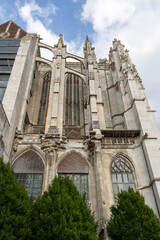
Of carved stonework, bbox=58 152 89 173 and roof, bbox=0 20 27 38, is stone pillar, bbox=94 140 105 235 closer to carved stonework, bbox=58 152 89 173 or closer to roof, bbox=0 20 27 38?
carved stonework, bbox=58 152 89 173

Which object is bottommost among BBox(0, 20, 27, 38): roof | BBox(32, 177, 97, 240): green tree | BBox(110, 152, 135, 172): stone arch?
BBox(32, 177, 97, 240): green tree

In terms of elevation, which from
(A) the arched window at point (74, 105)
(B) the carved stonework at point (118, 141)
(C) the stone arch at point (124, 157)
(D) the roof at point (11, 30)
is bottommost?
(C) the stone arch at point (124, 157)

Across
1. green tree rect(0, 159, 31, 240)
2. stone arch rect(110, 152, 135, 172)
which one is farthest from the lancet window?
green tree rect(0, 159, 31, 240)

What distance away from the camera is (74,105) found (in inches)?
797

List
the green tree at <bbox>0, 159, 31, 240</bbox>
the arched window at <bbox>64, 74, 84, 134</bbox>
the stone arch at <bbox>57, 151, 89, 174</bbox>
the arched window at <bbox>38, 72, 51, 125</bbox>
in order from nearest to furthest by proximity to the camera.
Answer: the green tree at <bbox>0, 159, 31, 240</bbox>
the stone arch at <bbox>57, 151, 89, 174</bbox>
the arched window at <bbox>64, 74, 84, 134</bbox>
the arched window at <bbox>38, 72, 51, 125</bbox>

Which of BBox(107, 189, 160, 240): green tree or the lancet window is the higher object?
the lancet window

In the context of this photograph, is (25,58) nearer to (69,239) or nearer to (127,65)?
(127,65)

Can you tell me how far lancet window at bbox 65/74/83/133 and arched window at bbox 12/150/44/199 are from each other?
651cm

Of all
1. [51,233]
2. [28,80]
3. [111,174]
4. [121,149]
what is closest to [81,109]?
[28,80]

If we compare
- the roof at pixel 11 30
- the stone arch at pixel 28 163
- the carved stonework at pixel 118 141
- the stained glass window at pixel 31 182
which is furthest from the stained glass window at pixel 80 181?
the roof at pixel 11 30

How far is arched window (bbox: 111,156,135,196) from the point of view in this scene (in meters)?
10.4

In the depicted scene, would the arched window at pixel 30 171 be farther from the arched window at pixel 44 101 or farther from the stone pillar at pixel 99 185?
the arched window at pixel 44 101

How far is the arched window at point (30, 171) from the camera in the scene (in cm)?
980

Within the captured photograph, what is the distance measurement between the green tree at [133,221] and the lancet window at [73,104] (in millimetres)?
10167
